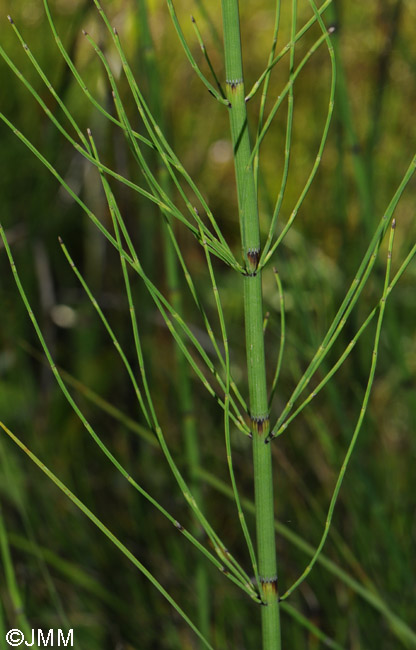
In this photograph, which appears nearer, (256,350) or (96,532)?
(256,350)

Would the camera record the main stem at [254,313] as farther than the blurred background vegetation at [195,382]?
No

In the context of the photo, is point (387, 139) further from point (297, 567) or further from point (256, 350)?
point (256, 350)

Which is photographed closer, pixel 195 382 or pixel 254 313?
pixel 254 313

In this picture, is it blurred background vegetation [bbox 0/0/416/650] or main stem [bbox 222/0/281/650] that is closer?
main stem [bbox 222/0/281/650]

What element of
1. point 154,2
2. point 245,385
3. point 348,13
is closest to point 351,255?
point 245,385
